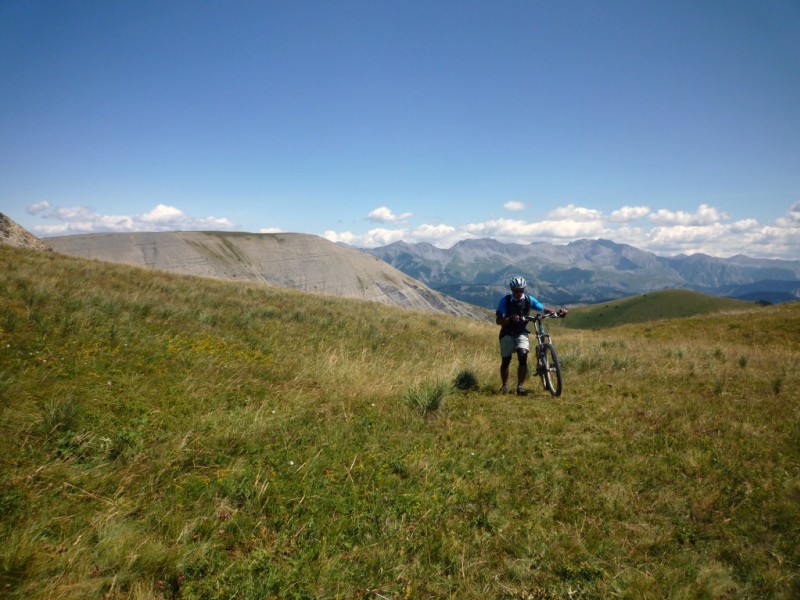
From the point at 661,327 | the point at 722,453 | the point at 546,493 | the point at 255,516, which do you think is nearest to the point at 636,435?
the point at 722,453

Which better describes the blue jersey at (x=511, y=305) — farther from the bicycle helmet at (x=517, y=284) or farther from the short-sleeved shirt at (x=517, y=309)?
the bicycle helmet at (x=517, y=284)

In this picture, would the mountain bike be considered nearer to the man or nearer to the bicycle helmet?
the man

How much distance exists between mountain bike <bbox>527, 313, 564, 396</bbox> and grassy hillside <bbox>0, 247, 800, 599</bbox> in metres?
0.67

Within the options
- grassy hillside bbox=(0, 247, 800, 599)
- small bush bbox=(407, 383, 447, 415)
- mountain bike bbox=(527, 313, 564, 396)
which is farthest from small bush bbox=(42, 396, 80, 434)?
mountain bike bbox=(527, 313, 564, 396)

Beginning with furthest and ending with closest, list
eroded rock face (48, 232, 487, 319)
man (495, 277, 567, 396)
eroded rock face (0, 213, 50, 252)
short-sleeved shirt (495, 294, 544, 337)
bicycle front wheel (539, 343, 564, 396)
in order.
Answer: eroded rock face (48, 232, 487, 319) → eroded rock face (0, 213, 50, 252) → short-sleeved shirt (495, 294, 544, 337) → man (495, 277, 567, 396) → bicycle front wheel (539, 343, 564, 396)

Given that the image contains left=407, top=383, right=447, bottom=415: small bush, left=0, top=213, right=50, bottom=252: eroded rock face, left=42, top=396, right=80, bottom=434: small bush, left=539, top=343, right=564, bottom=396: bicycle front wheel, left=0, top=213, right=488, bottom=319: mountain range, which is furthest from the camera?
left=0, top=213, right=488, bottom=319: mountain range

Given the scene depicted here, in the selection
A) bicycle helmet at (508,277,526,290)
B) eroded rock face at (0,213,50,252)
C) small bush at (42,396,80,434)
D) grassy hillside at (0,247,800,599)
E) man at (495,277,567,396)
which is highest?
eroded rock face at (0,213,50,252)

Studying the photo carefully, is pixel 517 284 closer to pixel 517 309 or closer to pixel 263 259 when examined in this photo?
pixel 517 309

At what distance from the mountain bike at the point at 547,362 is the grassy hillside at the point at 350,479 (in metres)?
0.67

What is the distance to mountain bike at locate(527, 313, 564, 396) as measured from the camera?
29.6ft

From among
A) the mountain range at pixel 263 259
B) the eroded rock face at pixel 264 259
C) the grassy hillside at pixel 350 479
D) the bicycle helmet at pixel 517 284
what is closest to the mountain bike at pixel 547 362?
the grassy hillside at pixel 350 479

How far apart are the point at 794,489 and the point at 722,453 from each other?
97cm

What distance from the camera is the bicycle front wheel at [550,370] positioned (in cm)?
895

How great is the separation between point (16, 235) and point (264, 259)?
128220 millimetres
